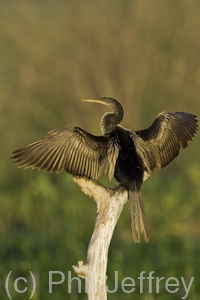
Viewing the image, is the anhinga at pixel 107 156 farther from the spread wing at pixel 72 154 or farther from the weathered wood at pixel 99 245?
the weathered wood at pixel 99 245

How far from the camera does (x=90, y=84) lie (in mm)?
9375

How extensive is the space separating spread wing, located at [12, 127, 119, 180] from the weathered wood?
103 mm

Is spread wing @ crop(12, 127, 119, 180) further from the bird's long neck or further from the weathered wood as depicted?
the bird's long neck

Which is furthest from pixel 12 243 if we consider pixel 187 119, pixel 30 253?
pixel 187 119

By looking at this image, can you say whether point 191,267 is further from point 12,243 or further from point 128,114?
point 128,114

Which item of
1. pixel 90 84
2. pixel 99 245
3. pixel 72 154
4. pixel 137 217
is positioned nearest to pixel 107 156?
pixel 72 154

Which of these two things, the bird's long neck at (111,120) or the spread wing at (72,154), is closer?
the spread wing at (72,154)

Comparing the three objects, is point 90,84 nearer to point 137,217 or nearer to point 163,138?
point 163,138

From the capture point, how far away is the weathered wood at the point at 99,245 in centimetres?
371

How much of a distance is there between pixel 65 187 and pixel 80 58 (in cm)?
164

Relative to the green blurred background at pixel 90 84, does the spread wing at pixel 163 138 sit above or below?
below

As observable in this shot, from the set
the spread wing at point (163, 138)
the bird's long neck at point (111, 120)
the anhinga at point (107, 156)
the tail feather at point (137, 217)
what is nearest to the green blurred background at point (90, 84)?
the spread wing at point (163, 138)

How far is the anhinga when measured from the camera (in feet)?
13.2

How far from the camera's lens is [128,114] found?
30.3 feet
